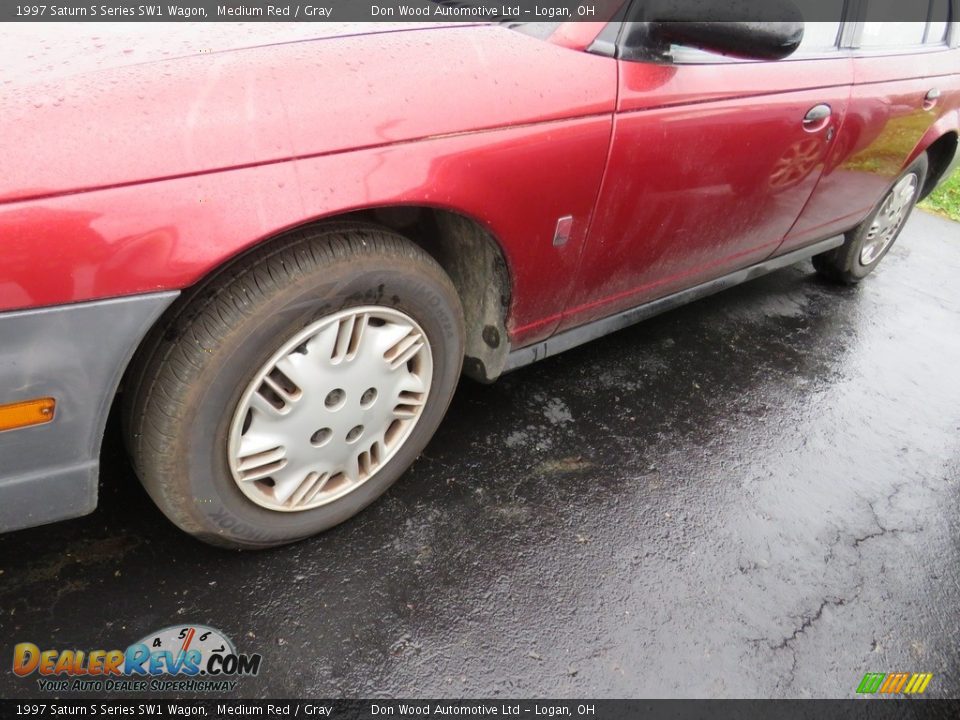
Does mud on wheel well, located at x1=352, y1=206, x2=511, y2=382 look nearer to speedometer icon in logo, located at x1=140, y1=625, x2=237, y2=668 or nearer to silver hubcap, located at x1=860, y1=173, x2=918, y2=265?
speedometer icon in logo, located at x1=140, y1=625, x2=237, y2=668

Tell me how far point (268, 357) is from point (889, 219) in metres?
3.57

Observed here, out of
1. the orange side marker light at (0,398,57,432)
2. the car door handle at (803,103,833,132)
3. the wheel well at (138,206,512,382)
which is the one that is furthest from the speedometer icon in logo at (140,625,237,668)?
the car door handle at (803,103,833,132)

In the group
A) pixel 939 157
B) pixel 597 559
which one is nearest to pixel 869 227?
pixel 939 157

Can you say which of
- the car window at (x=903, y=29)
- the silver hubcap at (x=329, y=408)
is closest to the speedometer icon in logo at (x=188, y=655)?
the silver hubcap at (x=329, y=408)

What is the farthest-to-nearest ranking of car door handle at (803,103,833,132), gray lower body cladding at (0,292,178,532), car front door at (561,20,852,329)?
car door handle at (803,103,833,132), car front door at (561,20,852,329), gray lower body cladding at (0,292,178,532)

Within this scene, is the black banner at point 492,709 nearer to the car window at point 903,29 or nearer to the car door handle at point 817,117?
the car door handle at point 817,117

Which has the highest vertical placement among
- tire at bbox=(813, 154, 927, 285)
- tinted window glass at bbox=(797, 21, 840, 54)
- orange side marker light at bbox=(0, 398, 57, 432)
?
tinted window glass at bbox=(797, 21, 840, 54)

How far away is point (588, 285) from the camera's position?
6.91 ft

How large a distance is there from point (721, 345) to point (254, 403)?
229cm

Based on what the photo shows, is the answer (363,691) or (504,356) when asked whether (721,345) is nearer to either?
(504,356)

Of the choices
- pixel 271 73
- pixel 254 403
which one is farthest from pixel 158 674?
pixel 271 73

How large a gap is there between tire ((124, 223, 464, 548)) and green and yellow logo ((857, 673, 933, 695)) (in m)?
1.39

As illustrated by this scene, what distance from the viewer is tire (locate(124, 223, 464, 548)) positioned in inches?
55.6

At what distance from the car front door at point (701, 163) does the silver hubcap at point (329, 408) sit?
2.07ft
